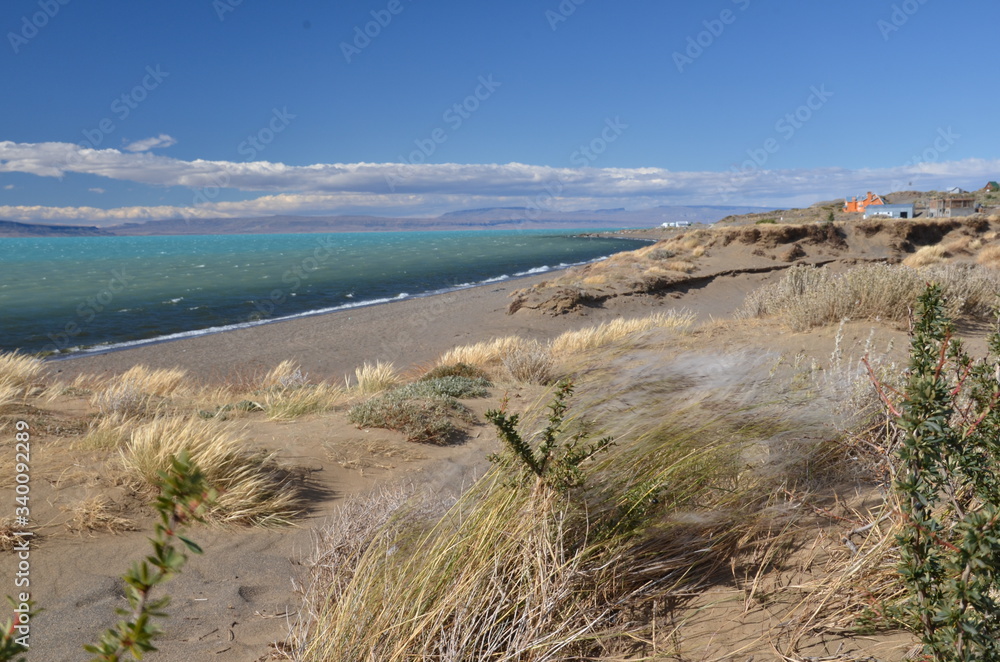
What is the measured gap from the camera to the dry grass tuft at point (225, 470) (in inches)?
175

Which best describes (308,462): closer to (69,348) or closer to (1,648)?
(1,648)

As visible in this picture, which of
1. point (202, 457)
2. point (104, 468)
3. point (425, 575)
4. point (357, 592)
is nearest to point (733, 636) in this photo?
point (425, 575)

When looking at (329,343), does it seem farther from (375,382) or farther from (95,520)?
(95,520)

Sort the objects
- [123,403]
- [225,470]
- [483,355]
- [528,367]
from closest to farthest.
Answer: [225,470], [123,403], [528,367], [483,355]

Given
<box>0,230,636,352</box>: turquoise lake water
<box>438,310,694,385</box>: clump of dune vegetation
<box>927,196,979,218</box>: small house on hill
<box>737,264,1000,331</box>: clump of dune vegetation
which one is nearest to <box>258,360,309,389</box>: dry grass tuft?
<box>438,310,694,385</box>: clump of dune vegetation

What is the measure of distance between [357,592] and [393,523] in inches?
25.2

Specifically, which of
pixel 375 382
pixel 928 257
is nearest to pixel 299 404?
pixel 375 382

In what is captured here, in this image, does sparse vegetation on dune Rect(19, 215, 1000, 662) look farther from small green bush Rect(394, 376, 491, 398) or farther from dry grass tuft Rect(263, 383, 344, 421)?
small green bush Rect(394, 376, 491, 398)

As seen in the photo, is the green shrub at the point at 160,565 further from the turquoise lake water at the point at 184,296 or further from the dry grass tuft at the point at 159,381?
the turquoise lake water at the point at 184,296

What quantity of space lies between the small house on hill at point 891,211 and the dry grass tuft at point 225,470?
174 ft

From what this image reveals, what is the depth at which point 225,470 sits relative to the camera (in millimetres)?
4672

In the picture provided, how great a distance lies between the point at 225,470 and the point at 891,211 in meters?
58.2

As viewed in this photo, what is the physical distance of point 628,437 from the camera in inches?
125

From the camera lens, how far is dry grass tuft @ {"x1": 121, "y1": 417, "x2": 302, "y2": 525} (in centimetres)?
446
